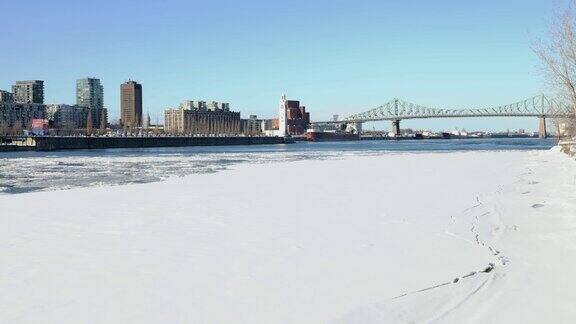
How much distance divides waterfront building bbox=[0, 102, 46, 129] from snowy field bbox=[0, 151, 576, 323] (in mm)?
173134

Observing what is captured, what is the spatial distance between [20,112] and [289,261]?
18877cm

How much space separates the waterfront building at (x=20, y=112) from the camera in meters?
168

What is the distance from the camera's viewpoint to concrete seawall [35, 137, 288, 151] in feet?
280

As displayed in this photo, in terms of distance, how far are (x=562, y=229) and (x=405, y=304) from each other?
4.96m

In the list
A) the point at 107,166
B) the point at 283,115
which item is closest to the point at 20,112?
the point at 283,115

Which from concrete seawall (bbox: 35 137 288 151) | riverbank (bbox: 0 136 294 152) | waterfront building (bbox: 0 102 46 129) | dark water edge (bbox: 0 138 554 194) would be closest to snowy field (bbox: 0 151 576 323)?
dark water edge (bbox: 0 138 554 194)

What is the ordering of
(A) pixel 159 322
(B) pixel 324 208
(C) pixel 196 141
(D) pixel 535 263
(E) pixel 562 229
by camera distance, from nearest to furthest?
(A) pixel 159 322 < (D) pixel 535 263 < (E) pixel 562 229 < (B) pixel 324 208 < (C) pixel 196 141

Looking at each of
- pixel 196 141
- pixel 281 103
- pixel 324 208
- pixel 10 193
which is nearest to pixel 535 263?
pixel 324 208

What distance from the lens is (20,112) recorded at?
176 meters

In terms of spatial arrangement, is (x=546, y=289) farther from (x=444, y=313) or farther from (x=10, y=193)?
(x=10, y=193)

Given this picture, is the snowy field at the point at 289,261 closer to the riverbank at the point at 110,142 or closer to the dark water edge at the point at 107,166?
the dark water edge at the point at 107,166

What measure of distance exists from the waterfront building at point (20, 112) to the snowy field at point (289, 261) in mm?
173134

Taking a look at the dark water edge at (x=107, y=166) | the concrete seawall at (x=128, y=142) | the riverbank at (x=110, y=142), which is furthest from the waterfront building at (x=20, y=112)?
the dark water edge at (x=107, y=166)

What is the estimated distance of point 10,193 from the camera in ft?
52.4
